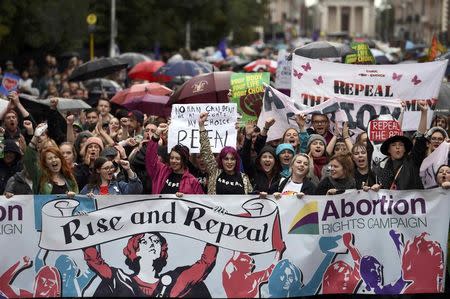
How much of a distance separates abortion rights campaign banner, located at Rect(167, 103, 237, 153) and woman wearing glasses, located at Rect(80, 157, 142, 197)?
96 centimetres

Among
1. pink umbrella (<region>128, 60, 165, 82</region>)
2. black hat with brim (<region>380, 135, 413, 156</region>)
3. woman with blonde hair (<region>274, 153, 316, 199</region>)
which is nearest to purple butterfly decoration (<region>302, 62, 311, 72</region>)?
black hat with brim (<region>380, 135, 413, 156</region>)

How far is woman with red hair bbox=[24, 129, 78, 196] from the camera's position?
1026cm

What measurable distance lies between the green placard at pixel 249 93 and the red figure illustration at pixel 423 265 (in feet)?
12.4

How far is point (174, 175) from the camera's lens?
35.1 ft

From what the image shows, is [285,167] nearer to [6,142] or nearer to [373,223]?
[373,223]

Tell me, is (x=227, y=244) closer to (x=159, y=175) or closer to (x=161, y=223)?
(x=161, y=223)

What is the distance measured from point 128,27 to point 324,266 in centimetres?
3567

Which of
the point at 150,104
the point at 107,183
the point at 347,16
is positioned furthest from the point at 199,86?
the point at 347,16

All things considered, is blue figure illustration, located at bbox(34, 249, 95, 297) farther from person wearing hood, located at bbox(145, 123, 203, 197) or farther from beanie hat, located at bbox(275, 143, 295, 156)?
beanie hat, located at bbox(275, 143, 295, 156)

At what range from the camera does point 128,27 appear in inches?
1773

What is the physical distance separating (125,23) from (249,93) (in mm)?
31514

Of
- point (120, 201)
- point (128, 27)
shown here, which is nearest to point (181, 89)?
point (120, 201)

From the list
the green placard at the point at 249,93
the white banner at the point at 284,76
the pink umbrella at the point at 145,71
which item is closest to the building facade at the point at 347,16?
the pink umbrella at the point at 145,71

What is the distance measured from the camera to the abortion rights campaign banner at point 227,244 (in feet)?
32.1
